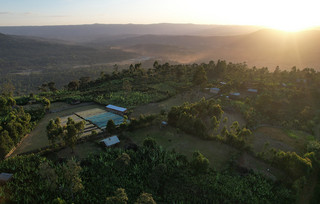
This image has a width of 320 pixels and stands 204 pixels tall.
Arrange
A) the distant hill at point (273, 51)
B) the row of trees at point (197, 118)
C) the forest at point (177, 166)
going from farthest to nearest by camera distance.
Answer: the distant hill at point (273, 51) → the row of trees at point (197, 118) → the forest at point (177, 166)

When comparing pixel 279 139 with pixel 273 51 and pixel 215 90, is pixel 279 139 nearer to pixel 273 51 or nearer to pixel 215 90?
pixel 215 90

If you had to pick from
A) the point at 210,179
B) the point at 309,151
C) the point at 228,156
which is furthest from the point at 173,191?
the point at 309,151

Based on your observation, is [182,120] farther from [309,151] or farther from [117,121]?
[309,151]

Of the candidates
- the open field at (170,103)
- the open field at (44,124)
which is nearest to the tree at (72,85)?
the open field at (44,124)

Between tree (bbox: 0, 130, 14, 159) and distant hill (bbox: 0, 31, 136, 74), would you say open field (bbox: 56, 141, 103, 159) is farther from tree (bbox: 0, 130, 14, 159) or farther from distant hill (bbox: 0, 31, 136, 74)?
distant hill (bbox: 0, 31, 136, 74)

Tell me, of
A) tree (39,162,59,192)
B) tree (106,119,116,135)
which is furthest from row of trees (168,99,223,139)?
tree (39,162,59,192)

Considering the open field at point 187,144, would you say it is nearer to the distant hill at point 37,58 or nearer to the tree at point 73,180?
the tree at point 73,180

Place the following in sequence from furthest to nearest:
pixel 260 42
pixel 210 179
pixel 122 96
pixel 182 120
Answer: pixel 260 42, pixel 122 96, pixel 182 120, pixel 210 179
